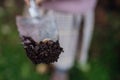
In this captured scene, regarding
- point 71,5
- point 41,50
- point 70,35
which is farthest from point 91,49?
point 41,50

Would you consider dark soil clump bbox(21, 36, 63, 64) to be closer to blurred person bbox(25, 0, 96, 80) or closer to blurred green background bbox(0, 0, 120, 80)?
blurred person bbox(25, 0, 96, 80)

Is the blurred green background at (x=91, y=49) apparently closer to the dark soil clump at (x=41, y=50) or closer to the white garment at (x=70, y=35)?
the white garment at (x=70, y=35)

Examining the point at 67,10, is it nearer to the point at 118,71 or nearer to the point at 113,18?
the point at 118,71

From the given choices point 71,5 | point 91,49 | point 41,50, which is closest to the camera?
point 41,50

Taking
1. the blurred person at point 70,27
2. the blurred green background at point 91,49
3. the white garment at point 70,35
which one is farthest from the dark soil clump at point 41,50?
the blurred green background at point 91,49

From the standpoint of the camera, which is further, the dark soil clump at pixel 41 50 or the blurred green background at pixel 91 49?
the blurred green background at pixel 91 49

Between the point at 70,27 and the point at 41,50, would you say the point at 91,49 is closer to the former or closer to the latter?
the point at 70,27
